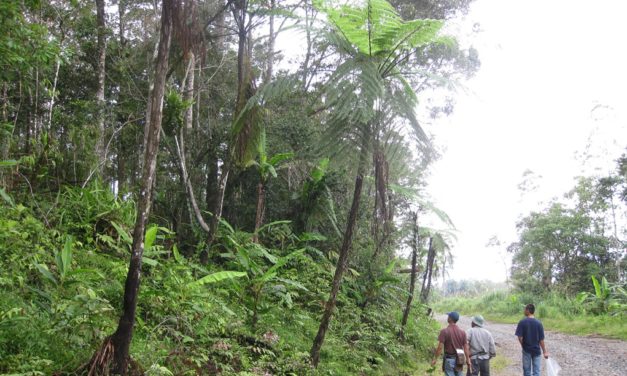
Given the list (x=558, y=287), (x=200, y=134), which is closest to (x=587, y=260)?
(x=558, y=287)

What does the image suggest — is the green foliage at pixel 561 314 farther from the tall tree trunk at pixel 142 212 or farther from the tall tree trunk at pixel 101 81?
the tall tree trunk at pixel 101 81

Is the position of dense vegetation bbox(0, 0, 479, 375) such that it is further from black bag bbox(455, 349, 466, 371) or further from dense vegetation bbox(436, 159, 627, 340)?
dense vegetation bbox(436, 159, 627, 340)

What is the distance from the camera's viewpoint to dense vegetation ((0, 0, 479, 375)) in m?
3.77

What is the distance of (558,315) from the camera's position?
16.7 meters

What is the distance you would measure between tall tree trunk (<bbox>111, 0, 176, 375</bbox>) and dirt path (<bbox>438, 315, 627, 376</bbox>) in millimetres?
8047

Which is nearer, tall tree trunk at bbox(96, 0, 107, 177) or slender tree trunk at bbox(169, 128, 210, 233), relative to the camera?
slender tree trunk at bbox(169, 128, 210, 233)

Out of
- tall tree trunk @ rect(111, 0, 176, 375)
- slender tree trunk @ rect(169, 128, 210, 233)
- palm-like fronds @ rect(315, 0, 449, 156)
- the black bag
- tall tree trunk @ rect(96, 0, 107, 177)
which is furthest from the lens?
tall tree trunk @ rect(96, 0, 107, 177)

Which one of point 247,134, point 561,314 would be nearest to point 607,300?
point 561,314

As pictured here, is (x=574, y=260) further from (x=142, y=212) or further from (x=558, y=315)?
(x=142, y=212)

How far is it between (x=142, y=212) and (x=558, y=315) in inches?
703

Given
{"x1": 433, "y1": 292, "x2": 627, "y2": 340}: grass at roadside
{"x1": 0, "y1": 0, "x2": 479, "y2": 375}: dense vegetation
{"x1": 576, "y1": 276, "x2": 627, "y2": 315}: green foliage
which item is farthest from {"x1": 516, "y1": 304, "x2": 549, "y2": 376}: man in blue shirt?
{"x1": 576, "y1": 276, "x2": 627, "y2": 315}: green foliage

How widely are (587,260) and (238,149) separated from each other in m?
20.8

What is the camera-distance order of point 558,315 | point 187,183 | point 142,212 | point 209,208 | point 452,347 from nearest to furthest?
point 142,212
point 452,347
point 187,183
point 209,208
point 558,315

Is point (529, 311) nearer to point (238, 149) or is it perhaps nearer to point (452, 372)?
point (452, 372)
